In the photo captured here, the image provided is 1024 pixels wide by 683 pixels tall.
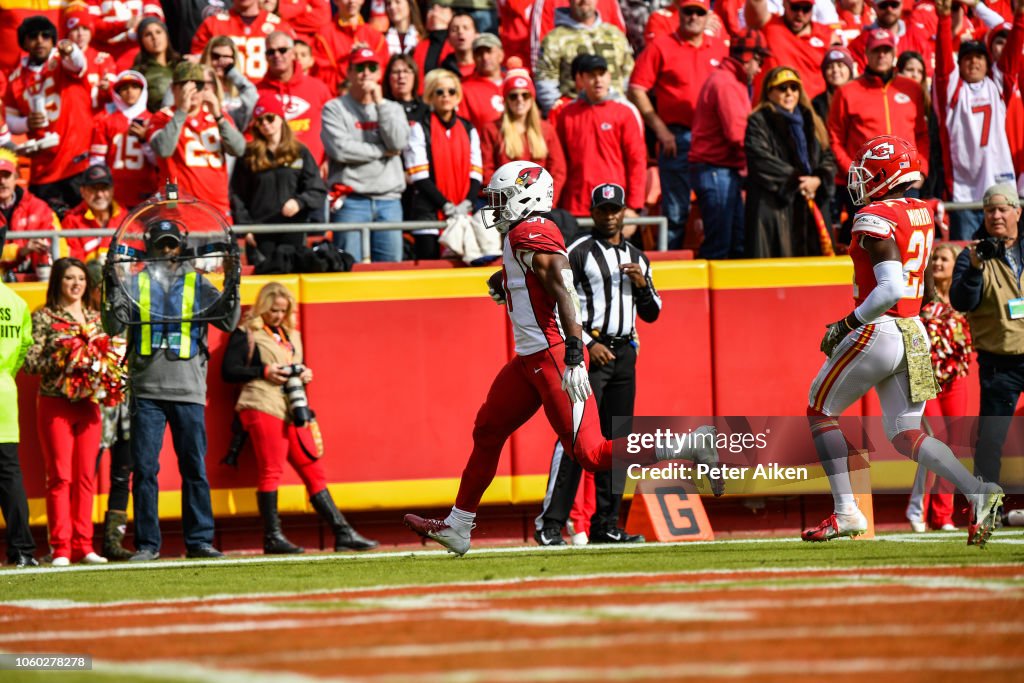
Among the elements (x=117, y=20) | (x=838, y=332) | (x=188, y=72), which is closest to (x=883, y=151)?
(x=838, y=332)

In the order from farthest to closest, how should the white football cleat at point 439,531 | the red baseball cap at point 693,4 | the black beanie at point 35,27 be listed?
the red baseball cap at point 693,4
the black beanie at point 35,27
the white football cleat at point 439,531

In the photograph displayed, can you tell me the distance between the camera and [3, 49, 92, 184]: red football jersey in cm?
1330

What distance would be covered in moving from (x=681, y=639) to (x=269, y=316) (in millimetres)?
6826

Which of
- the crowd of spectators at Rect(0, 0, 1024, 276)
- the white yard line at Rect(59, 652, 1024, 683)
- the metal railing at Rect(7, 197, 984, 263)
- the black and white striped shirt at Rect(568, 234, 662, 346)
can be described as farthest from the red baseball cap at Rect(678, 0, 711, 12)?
the white yard line at Rect(59, 652, 1024, 683)

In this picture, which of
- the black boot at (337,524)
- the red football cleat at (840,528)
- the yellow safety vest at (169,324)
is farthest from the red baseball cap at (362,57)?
the red football cleat at (840,528)

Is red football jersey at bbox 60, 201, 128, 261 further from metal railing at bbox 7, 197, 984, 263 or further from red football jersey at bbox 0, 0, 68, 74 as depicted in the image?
red football jersey at bbox 0, 0, 68, 74

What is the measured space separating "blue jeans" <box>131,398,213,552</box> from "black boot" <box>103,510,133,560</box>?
13cm

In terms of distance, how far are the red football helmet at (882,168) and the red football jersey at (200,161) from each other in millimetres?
5105

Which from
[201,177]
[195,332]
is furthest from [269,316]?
[201,177]

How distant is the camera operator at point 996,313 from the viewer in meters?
10.6

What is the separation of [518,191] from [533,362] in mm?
941

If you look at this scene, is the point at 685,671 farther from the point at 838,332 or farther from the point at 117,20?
the point at 117,20

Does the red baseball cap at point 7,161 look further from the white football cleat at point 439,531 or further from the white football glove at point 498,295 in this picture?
the white football cleat at point 439,531

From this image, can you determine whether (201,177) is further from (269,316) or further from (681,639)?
(681,639)
